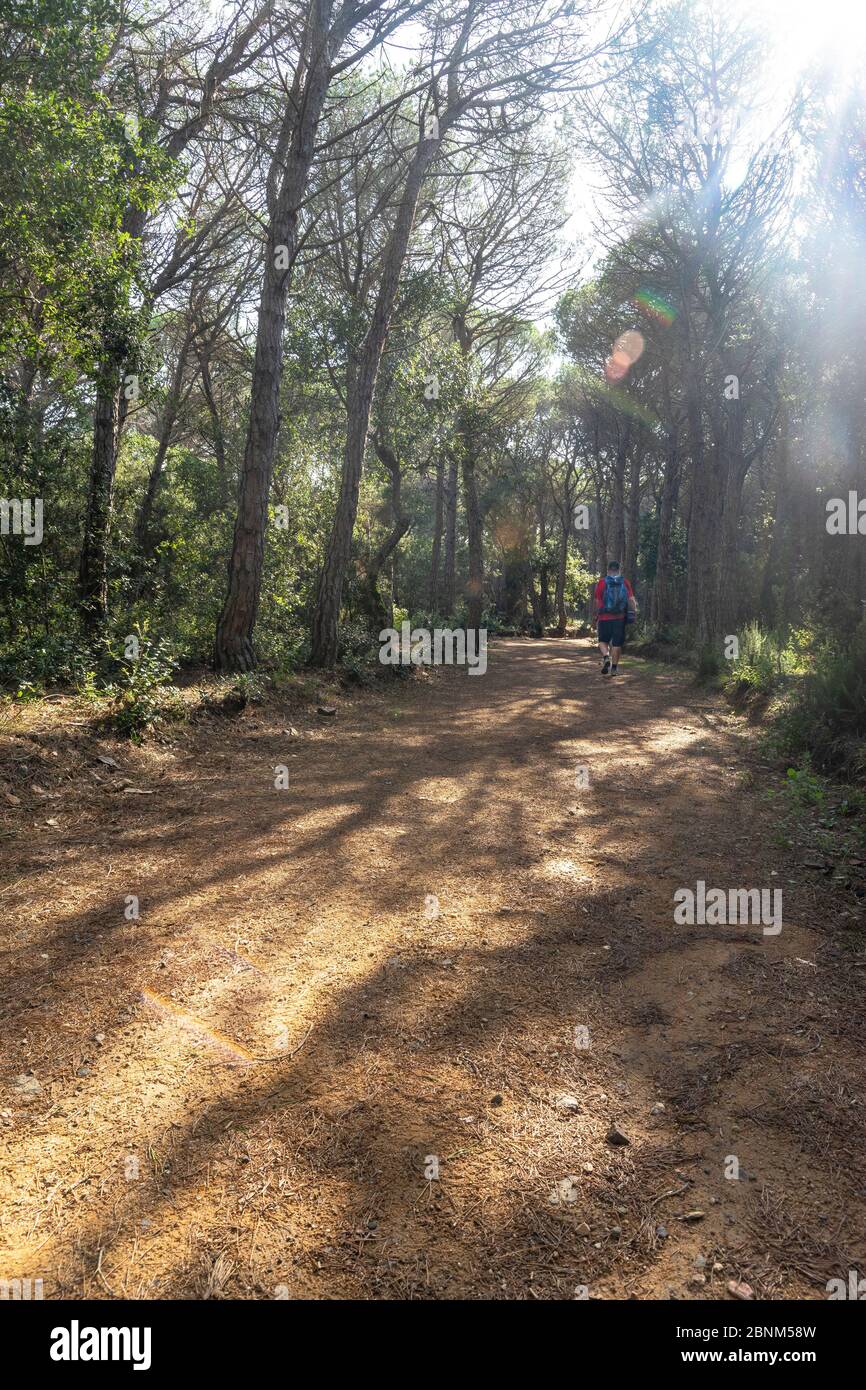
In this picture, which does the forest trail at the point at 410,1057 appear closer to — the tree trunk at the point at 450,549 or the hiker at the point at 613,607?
the hiker at the point at 613,607

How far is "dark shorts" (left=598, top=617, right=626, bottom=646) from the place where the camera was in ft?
45.3

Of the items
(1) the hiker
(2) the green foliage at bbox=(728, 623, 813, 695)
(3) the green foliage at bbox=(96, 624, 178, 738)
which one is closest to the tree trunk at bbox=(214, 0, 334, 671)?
(3) the green foliage at bbox=(96, 624, 178, 738)

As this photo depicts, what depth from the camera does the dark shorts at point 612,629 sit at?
13.8 metres

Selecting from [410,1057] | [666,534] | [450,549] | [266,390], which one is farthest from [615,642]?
[450,549]

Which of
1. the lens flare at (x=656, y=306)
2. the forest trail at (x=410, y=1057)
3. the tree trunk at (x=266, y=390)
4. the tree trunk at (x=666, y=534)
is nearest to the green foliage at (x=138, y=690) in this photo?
the forest trail at (x=410, y=1057)

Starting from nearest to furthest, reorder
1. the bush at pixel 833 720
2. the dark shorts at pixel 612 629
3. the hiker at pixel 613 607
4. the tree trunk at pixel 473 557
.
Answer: the bush at pixel 833 720 < the hiker at pixel 613 607 < the dark shorts at pixel 612 629 < the tree trunk at pixel 473 557

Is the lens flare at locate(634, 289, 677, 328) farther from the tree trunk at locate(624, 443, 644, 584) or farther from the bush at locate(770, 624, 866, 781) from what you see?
the bush at locate(770, 624, 866, 781)

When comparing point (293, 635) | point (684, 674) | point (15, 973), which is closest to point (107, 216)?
point (293, 635)

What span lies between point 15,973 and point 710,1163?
3.05m

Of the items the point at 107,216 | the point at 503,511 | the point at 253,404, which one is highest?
the point at 503,511

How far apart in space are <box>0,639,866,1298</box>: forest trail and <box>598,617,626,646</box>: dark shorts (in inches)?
322

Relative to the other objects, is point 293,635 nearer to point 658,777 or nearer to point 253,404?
point 253,404

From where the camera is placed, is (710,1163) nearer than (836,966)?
Yes

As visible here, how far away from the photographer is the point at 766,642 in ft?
43.3
